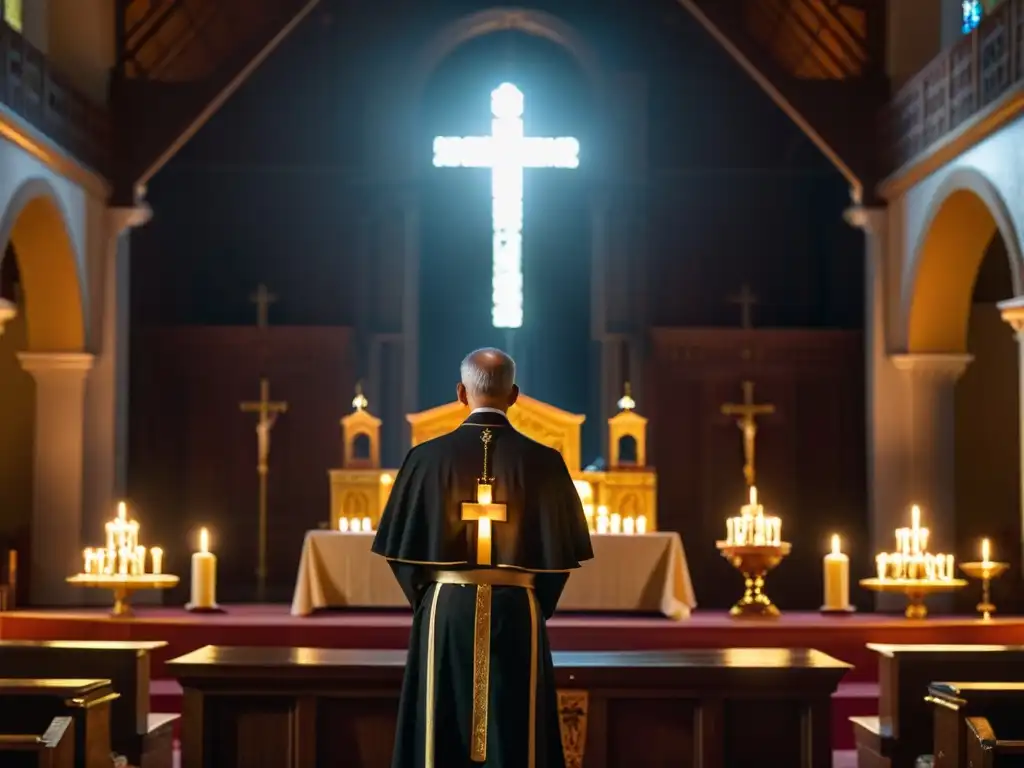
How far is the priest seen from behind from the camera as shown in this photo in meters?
Answer: 4.79

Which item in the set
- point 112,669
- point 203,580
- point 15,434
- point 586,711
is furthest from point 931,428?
point 586,711

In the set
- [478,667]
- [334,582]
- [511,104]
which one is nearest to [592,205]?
[511,104]

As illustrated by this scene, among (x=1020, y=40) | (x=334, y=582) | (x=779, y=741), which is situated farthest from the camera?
(x=334, y=582)

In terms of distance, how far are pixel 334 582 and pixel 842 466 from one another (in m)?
5.63

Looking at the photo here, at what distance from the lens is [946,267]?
1332 cm

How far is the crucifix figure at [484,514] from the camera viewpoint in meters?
4.83

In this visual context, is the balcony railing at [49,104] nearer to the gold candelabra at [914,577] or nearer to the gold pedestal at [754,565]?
the gold pedestal at [754,565]

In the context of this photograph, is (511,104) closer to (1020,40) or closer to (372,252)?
(372,252)

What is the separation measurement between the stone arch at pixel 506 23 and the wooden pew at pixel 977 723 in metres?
10.4

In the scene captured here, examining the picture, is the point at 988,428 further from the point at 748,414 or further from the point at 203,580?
the point at 203,580

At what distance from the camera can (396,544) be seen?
16.1 ft

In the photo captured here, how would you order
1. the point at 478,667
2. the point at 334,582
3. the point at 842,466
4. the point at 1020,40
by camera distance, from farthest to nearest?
the point at 842,466, the point at 334,582, the point at 1020,40, the point at 478,667

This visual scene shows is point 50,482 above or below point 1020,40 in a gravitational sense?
below

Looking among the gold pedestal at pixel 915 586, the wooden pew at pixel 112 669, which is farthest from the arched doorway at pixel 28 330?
the gold pedestal at pixel 915 586
